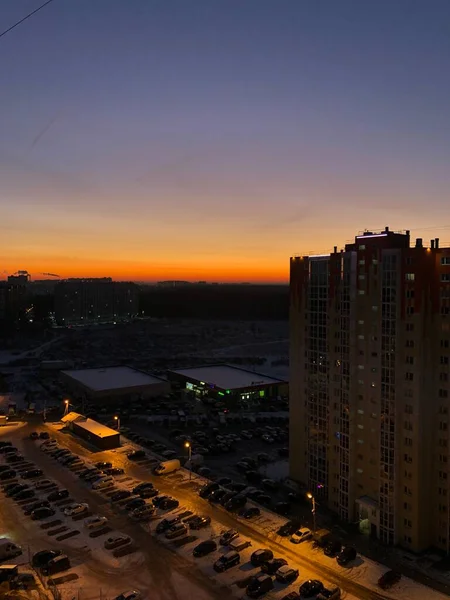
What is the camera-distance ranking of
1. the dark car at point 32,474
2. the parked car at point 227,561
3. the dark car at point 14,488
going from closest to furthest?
the parked car at point 227,561
the dark car at point 14,488
the dark car at point 32,474

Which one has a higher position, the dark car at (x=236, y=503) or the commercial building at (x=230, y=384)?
the commercial building at (x=230, y=384)

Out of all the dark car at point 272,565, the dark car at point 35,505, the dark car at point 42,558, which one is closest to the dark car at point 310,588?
the dark car at point 272,565

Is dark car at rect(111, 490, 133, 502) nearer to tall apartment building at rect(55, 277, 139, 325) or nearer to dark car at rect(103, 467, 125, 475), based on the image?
dark car at rect(103, 467, 125, 475)

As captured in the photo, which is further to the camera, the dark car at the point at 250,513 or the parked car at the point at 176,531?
the dark car at the point at 250,513

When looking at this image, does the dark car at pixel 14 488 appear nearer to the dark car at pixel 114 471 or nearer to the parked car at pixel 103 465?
the parked car at pixel 103 465

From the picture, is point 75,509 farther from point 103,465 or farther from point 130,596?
point 130,596

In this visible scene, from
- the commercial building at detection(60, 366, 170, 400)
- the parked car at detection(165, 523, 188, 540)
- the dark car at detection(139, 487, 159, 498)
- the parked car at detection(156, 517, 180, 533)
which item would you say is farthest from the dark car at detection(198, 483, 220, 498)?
the commercial building at detection(60, 366, 170, 400)

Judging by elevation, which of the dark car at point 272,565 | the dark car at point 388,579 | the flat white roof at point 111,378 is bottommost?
the dark car at point 388,579

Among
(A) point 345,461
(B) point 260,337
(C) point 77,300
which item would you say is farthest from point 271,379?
(C) point 77,300
